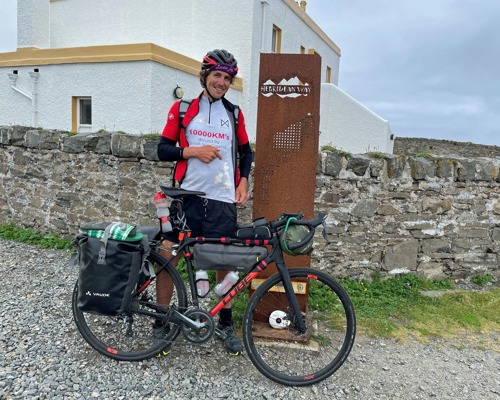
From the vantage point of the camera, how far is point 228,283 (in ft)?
10.0

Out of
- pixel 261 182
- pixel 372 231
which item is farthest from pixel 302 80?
pixel 372 231

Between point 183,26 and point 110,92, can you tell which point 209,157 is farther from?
point 183,26

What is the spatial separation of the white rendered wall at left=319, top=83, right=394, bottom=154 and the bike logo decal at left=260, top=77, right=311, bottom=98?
33.8ft

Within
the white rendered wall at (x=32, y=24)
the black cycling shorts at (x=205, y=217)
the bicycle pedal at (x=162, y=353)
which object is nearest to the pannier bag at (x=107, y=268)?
the black cycling shorts at (x=205, y=217)

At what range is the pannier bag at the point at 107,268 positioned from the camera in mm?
2760

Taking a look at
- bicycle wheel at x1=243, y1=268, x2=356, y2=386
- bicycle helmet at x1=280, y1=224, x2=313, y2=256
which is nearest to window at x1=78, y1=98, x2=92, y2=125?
bicycle wheel at x1=243, y1=268, x2=356, y2=386

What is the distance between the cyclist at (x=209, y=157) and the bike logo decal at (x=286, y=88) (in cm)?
54

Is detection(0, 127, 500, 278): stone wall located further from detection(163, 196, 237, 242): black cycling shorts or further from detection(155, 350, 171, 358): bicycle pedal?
detection(155, 350, 171, 358): bicycle pedal

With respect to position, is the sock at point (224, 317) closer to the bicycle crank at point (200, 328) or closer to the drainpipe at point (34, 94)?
the bicycle crank at point (200, 328)

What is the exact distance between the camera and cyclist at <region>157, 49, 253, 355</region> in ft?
9.95

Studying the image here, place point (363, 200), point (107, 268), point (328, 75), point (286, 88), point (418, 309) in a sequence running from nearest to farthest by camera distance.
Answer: point (107, 268), point (286, 88), point (418, 309), point (363, 200), point (328, 75)

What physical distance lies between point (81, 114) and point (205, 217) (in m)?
9.68

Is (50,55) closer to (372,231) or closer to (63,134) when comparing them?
(63,134)

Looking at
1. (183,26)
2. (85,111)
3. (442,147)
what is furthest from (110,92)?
(442,147)
